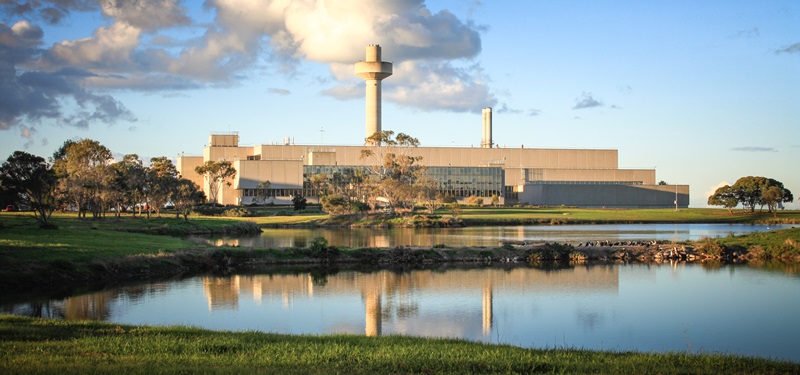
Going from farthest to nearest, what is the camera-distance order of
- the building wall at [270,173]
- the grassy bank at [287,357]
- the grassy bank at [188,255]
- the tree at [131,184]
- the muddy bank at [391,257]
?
1. the building wall at [270,173]
2. the tree at [131,184]
3. the muddy bank at [391,257]
4. the grassy bank at [188,255]
5. the grassy bank at [287,357]

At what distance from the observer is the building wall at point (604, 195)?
133 meters

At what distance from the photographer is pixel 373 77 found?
438 feet

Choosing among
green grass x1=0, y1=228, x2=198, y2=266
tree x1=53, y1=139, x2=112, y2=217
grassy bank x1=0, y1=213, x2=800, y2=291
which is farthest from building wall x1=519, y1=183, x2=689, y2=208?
green grass x1=0, y1=228, x2=198, y2=266

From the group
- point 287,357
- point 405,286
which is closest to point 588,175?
point 405,286

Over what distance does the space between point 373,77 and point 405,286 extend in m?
104

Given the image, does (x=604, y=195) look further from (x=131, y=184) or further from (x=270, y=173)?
(x=131, y=184)

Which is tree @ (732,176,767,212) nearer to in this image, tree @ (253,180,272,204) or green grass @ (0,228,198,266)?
tree @ (253,180,272,204)

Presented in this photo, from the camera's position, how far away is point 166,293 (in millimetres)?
29391

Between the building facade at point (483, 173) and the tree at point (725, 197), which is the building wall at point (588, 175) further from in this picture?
the tree at point (725, 197)

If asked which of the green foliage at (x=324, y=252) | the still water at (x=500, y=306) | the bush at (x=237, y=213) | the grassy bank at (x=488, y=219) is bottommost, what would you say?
the still water at (x=500, y=306)

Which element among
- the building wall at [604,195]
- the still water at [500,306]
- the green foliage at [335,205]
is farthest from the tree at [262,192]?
the still water at [500,306]

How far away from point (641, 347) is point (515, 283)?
1299 cm

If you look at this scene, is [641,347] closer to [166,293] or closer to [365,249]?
[166,293]

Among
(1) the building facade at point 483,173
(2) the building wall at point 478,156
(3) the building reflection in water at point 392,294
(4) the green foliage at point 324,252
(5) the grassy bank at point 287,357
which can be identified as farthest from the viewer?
(2) the building wall at point 478,156
